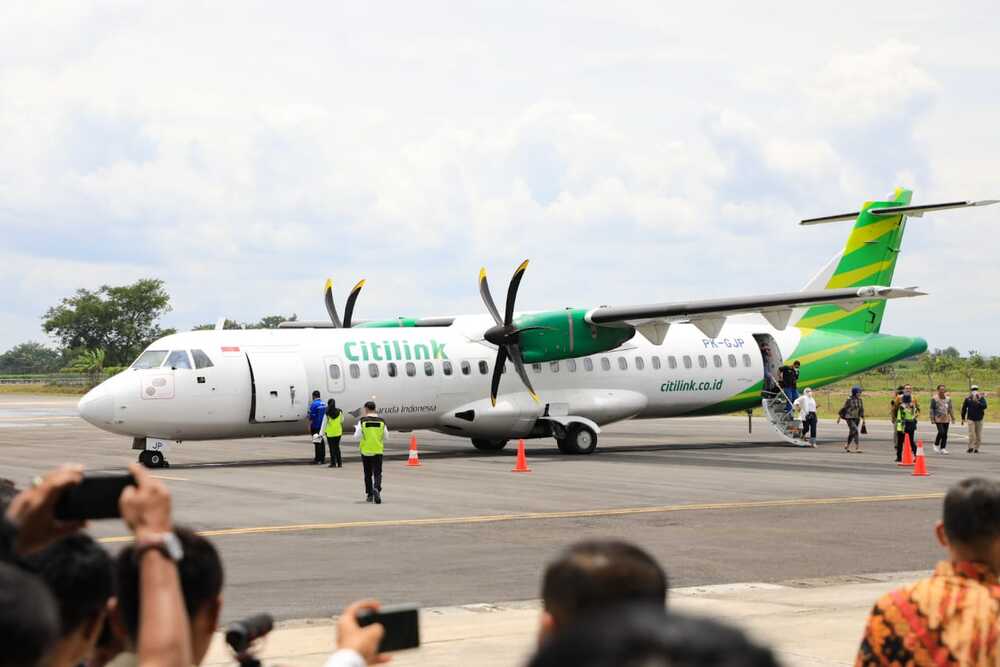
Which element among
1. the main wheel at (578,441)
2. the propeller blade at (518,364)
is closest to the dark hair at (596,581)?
the propeller blade at (518,364)

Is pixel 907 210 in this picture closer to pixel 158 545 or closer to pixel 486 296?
pixel 486 296

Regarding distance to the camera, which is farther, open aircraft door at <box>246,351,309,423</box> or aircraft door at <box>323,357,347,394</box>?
aircraft door at <box>323,357,347,394</box>

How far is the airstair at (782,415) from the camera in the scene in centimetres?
3142

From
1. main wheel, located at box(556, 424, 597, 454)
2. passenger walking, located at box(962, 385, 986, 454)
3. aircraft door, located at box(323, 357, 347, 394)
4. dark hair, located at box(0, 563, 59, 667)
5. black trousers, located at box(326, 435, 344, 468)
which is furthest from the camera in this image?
passenger walking, located at box(962, 385, 986, 454)

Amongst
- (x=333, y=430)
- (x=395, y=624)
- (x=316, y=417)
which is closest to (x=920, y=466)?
(x=333, y=430)

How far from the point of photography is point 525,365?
28984mm

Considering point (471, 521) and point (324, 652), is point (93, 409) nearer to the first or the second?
point (471, 521)

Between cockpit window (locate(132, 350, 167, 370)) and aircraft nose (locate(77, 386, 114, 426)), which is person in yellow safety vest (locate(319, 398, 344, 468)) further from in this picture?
aircraft nose (locate(77, 386, 114, 426))

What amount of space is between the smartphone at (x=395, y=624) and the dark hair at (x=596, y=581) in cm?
53

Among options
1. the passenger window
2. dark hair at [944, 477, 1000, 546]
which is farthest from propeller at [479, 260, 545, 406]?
dark hair at [944, 477, 1000, 546]

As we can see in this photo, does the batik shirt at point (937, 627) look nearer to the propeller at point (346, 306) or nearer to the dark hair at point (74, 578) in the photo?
the dark hair at point (74, 578)

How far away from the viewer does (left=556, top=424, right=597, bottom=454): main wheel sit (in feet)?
94.1

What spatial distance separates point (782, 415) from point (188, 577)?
29.6 metres

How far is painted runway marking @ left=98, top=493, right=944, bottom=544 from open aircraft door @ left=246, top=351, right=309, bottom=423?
372 inches
